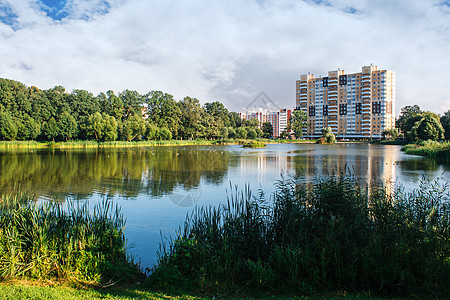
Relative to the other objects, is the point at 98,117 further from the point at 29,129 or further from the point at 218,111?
the point at 218,111

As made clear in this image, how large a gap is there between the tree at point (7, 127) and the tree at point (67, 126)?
872cm

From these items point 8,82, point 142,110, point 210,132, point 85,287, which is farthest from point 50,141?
point 85,287

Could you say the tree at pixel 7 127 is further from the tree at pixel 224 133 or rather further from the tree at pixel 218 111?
the tree at pixel 218 111

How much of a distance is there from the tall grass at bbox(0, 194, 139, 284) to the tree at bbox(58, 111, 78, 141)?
66103mm

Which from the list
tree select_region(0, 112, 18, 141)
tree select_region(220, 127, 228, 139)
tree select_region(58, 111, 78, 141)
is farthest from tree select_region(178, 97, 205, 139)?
tree select_region(0, 112, 18, 141)

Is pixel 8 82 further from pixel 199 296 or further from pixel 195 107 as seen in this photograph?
pixel 199 296

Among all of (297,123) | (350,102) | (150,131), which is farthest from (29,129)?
(350,102)

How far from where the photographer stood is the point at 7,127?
57375 mm

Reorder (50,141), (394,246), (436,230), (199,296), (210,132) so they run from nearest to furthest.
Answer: (199,296), (394,246), (436,230), (50,141), (210,132)

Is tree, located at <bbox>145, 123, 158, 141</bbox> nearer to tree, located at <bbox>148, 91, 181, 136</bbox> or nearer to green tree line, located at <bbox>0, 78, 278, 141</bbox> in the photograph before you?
green tree line, located at <bbox>0, 78, 278, 141</bbox>

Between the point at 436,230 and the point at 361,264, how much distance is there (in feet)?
6.24

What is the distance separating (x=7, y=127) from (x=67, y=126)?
36.3ft

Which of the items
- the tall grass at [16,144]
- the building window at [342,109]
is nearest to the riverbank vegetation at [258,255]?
the tall grass at [16,144]

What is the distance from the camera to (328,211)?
7.31 m
